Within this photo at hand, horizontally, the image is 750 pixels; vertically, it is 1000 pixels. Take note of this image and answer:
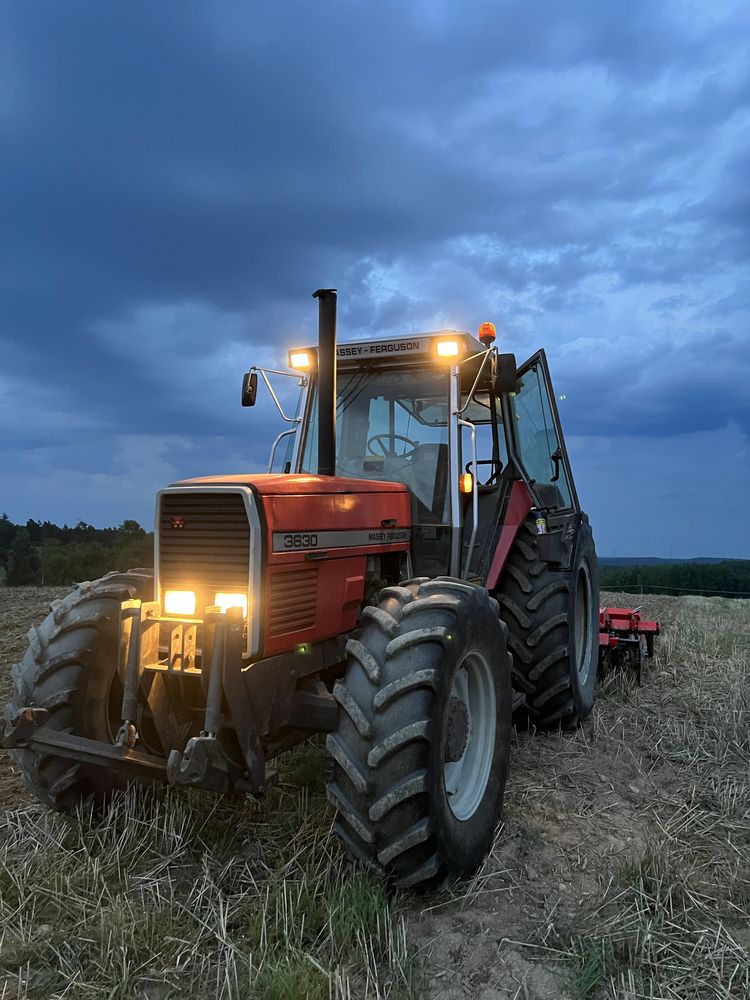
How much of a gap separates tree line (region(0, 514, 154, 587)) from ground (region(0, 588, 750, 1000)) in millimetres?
26417

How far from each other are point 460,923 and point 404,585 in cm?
144

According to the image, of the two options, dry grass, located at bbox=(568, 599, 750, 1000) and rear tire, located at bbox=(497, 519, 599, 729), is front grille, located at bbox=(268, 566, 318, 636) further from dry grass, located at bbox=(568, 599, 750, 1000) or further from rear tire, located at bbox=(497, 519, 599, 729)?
rear tire, located at bbox=(497, 519, 599, 729)

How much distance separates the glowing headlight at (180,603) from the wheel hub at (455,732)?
122 cm

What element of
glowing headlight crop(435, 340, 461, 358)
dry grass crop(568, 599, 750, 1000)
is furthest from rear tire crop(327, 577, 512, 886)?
glowing headlight crop(435, 340, 461, 358)

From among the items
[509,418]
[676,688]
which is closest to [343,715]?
[509,418]

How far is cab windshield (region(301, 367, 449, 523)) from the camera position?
478cm

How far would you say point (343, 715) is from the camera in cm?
311

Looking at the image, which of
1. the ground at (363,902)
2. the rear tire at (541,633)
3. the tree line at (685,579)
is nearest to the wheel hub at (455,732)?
the ground at (363,902)

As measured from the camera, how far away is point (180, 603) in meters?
3.35

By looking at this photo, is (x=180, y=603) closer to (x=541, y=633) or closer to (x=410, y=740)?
(x=410, y=740)

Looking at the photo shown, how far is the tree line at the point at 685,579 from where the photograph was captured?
18062mm

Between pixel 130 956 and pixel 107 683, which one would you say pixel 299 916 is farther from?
pixel 107 683

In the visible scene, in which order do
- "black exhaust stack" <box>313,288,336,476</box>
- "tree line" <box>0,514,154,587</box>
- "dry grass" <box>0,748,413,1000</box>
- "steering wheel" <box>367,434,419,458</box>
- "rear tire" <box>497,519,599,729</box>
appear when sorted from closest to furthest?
1. "dry grass" <box>0,748,413,1000</box>
2. "black exhaust stack" <box>313,288,336,476</box>
3. "steering wheel" <box>367,434,419,458</box>
4. "rear tire" <box>497,519,599,729</box>
5. "tree line" <box>0,514,154,587</box>

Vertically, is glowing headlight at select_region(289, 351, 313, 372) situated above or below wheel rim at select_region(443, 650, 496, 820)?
above
